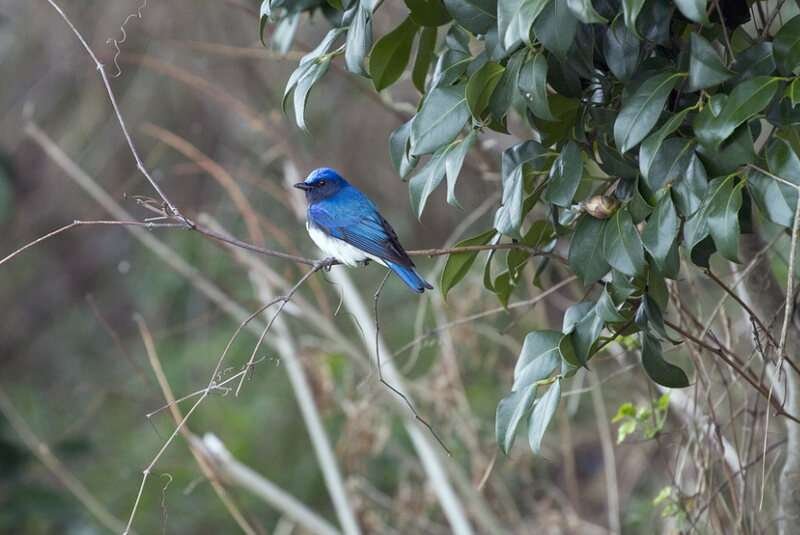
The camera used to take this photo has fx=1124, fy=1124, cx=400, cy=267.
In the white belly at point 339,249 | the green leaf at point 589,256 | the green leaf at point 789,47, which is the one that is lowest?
the white belly at point 339,249

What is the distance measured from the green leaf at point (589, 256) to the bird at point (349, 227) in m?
1.15

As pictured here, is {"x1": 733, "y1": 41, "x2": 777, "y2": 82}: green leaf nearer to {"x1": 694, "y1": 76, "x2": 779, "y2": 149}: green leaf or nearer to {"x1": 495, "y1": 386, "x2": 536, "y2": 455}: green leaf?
{"x1": 694, "y1": 76, "x2": 779, "y2": 149}: green leaf

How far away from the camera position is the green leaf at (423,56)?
A: 99.9 inches

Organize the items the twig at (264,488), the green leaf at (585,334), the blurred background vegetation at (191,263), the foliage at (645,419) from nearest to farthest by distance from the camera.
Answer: the green leaf at (585,334), the foliage at (645,419), the twig at (264,488), the blurred background vegetation at (191,263)

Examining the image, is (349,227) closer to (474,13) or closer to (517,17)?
(474,13)

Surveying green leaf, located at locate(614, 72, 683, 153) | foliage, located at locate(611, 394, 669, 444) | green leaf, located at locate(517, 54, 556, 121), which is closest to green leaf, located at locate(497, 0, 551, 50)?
green leaf, located at locate(517, 54, 556, 121)

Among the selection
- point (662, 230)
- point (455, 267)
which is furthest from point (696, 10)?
point (455, 267)

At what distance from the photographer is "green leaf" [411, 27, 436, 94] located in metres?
2.54

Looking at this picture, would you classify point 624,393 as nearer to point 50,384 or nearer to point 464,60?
point 464,60

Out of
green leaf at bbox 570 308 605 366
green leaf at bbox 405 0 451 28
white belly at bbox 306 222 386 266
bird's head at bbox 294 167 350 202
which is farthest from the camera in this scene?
bird's head at bbox 294 167 350 202

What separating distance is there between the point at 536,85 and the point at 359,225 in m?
1.85

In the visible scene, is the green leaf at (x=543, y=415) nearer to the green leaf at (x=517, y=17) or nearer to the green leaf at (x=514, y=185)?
the green leaf at (x=514, y=185)

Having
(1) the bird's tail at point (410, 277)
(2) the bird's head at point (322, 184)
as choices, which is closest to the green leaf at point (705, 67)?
(1) the bird's tail at point (410, 277)

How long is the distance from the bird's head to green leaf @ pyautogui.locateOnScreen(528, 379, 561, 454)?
6.32ft
